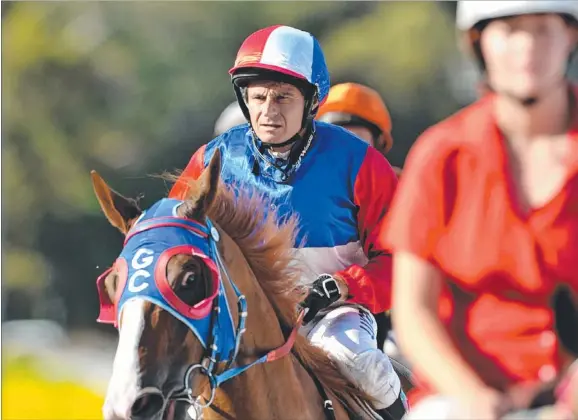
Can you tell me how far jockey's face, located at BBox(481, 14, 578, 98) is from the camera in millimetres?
2502

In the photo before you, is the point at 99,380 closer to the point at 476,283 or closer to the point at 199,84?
the point at 199,84

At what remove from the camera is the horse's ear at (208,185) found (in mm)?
3840

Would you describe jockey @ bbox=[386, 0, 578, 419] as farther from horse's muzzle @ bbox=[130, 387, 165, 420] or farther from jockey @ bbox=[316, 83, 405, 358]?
jockey @ bbox=[316, 83, 405, 358]

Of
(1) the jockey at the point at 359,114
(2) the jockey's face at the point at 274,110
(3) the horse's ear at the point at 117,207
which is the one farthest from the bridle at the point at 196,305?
(1) the jockey at the point at 359,114

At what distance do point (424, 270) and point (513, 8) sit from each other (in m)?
0.55

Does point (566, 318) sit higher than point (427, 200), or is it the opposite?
point (427, 200)

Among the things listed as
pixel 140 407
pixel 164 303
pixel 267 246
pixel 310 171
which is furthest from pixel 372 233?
pixel 140 407

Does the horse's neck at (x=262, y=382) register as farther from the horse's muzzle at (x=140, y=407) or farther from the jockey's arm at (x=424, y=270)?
the jockey's arm at (x=424, y=270)

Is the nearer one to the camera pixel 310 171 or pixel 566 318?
pixel 566 318

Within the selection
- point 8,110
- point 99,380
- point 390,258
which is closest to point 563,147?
point 390,258

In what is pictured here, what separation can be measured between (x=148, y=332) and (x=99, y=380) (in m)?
9.30

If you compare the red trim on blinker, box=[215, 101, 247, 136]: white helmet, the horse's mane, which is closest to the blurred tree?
box=[215, 101, 247, 136]: white helmet

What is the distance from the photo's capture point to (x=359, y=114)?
24.4ft

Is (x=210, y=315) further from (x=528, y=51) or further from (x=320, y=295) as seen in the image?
(x=528, y=51)
